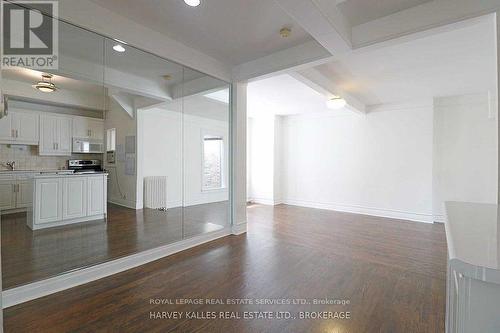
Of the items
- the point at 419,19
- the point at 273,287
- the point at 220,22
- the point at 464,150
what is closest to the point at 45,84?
the point at 220,22

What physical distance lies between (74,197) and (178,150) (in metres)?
1.49

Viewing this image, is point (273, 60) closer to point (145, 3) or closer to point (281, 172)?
point (145, 3)

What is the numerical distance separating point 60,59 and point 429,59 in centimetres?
453

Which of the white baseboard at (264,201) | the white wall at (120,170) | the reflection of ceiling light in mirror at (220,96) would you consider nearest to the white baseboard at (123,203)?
the white wall at (120,170)

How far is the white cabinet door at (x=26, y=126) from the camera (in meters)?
2.26

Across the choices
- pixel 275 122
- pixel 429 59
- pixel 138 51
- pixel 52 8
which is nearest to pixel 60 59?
pixel 52 8

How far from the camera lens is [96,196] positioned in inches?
106

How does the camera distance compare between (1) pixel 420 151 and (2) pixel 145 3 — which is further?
(1) pixel 420 151

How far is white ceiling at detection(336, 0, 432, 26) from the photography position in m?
2.31

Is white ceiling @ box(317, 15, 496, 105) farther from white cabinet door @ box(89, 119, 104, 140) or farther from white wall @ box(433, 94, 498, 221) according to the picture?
white cabinet door @ box(89, 119, 104, 140)

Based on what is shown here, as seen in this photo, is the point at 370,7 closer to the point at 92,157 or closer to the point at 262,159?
the point at 92,157

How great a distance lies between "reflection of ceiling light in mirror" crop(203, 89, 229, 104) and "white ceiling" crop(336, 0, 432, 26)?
2.10 m

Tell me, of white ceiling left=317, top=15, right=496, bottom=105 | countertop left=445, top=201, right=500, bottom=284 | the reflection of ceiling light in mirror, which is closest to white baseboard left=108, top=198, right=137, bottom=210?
the reflection of ceiling light in mirror

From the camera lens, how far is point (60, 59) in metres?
2.42
